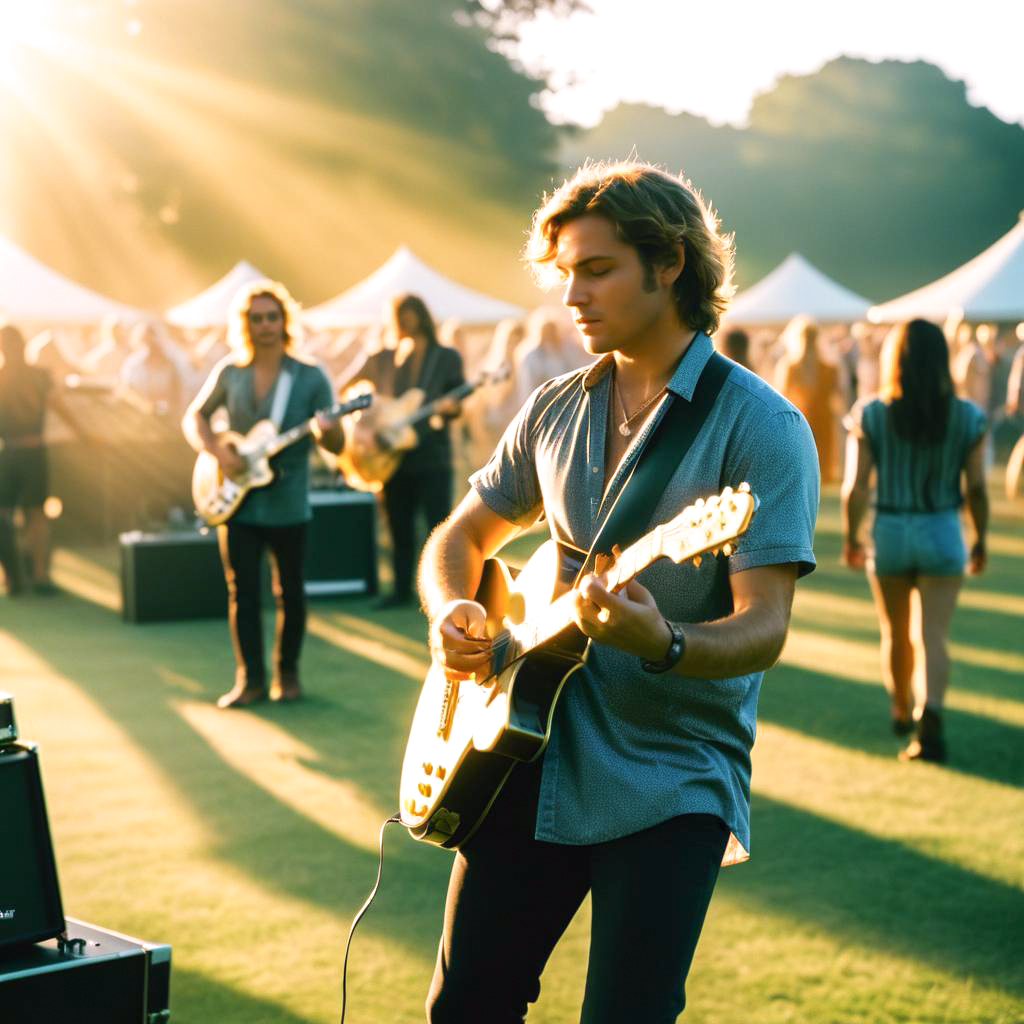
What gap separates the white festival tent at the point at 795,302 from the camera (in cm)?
2661

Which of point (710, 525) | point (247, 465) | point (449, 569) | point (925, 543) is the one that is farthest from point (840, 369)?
point (710, 525)

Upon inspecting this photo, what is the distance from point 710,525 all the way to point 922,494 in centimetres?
463

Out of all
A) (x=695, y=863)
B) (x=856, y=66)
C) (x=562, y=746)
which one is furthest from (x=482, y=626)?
(x=856, y=66)

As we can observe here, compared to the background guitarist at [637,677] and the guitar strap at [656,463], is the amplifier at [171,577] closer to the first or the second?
the background guitarist at [637,677]

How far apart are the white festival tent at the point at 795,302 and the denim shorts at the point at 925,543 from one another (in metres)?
20.1

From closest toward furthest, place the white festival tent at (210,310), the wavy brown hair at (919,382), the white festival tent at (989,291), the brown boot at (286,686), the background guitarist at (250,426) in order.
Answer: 1. the wavy brown hair at (919,382)
2. the background guitarist at (250,426)
3. the brown boot at (286,686)
4. the white festival tent at (989,291)
5. the white festival tent at (210,310)

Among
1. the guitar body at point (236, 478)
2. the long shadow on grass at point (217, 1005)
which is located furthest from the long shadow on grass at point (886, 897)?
the guitar body at point (236, 478)

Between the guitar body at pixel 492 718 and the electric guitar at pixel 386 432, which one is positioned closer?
the guitar body at pixel 492 718

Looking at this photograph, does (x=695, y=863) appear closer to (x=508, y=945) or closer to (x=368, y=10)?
(x=508, y=945)

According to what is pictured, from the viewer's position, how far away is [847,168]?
81.4 metres

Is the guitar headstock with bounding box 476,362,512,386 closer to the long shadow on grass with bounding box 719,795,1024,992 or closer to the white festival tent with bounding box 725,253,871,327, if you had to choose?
the long shadow on grass with bounding box 719,795,1024,992

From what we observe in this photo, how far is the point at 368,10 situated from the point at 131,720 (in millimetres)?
34575

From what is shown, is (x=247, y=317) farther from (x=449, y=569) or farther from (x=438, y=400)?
(x=449, y=569)

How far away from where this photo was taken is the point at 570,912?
2670mm
